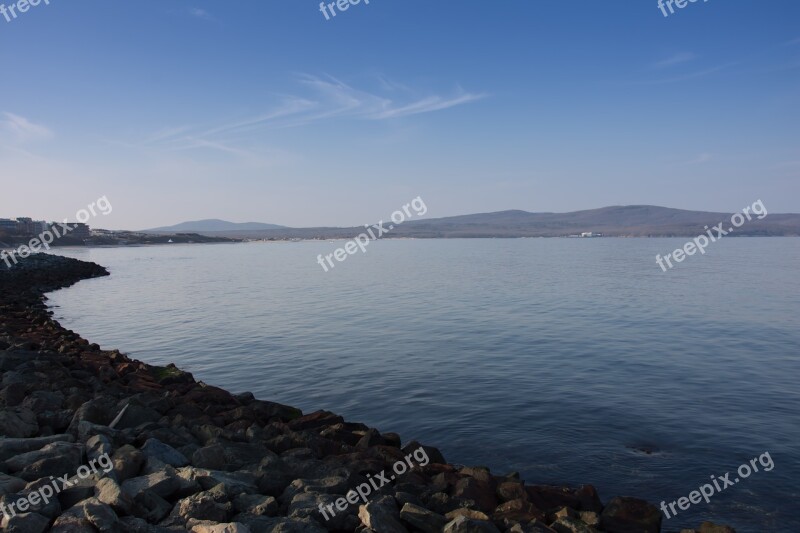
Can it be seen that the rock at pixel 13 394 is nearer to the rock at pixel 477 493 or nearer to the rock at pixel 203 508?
the rock at pixel 203 508

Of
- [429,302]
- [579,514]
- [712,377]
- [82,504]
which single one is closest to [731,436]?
[712,377]

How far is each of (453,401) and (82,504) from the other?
8.88 meters

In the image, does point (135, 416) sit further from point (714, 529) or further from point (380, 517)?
point (714, 529)

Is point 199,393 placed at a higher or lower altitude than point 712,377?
higher

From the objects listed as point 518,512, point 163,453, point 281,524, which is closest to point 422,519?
point 518,512

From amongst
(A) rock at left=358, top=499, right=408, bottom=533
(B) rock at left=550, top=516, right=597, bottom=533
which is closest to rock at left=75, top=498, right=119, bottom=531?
(A) rock at left=358, top=499, right=408, bottom=533

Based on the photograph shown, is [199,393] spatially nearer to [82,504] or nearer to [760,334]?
[82,504]

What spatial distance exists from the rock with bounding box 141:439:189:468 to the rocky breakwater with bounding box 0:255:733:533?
15 millimetres

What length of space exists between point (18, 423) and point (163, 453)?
93.4 inches

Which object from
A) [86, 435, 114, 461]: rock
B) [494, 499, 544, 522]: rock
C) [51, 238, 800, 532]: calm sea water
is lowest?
[51, 238, 800, 532]: calm sea water

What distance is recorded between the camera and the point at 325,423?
10250 mm

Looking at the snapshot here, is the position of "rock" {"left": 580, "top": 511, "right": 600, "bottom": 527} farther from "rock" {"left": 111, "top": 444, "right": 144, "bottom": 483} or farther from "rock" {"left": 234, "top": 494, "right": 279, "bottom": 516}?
"rock" {"left": 111, "top": 444, "right": 144, "bottom": 483}

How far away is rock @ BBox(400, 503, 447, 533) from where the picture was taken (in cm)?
593

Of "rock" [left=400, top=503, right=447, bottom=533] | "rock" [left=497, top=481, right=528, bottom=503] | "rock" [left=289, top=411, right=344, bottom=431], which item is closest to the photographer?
"rock" [left=400, top=503, right=447, bottom=533]
